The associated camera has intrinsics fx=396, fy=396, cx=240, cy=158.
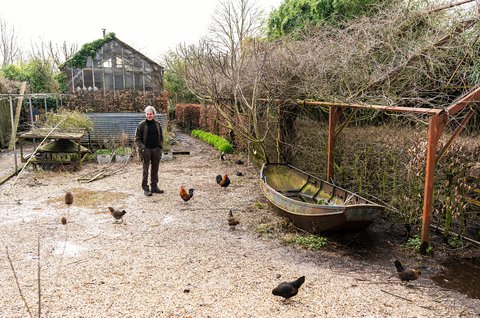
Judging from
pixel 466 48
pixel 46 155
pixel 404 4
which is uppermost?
pixel 404 4

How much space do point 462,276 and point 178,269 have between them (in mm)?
4307

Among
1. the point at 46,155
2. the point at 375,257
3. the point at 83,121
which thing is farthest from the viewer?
the point at 83,121

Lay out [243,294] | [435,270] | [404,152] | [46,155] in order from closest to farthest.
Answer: [243,294] < [435,270] < [404,152] < [46,155]

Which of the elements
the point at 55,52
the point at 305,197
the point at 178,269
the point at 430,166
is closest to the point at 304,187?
the point at 305,197

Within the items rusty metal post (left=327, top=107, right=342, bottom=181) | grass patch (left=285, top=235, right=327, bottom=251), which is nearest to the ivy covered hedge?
rusty metal post (left=327, top=107, right=342, bottom=181)

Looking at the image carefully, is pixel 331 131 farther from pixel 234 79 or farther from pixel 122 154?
pixel 122 154

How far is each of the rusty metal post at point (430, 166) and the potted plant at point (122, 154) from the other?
11.5 metres

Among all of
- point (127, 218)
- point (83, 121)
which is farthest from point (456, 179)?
point (83, 121)

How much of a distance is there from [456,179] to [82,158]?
496 inches

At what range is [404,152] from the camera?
7.58m

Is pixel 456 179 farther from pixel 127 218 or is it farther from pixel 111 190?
pixel 111 190

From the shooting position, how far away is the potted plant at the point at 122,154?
15.3 m

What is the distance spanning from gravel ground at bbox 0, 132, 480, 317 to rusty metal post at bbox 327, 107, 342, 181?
184 centimetres

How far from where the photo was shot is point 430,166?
6.37m
